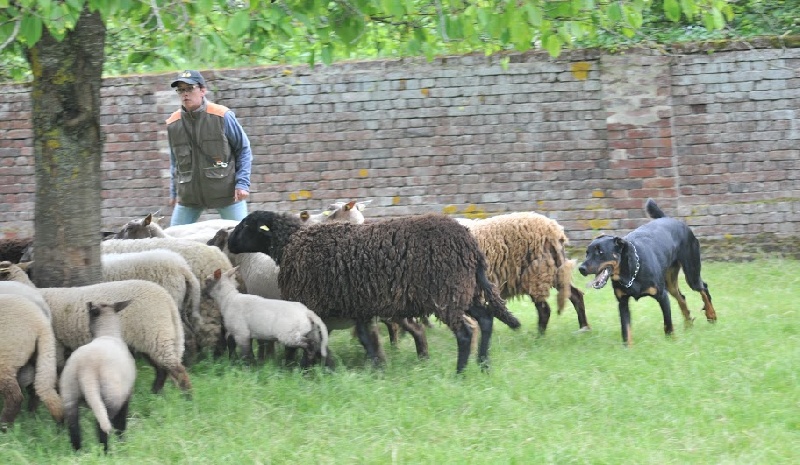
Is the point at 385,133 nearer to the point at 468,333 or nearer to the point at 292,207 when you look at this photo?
the point at 292,207

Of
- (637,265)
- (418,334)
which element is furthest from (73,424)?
(637,265)

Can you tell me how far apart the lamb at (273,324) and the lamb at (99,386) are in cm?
149

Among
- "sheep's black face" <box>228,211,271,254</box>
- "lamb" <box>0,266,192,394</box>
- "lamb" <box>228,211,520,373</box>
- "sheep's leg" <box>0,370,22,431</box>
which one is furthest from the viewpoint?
"sheep's black face" <box>228,211,271,254</box>

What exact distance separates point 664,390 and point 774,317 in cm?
288

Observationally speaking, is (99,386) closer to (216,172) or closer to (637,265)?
(216,172)

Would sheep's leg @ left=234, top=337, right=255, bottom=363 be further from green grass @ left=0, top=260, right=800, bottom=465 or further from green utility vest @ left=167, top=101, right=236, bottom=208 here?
green utility vest @ left=167, top=101, right=236, bottom=208

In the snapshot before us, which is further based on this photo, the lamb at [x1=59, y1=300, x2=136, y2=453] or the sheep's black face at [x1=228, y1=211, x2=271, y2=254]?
the sheep's black face at [x1=228, y1=211, x2=271, y2=254]

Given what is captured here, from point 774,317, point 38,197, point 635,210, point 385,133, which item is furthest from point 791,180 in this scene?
point 38,197

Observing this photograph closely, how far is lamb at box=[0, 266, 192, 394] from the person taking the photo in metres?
6.43

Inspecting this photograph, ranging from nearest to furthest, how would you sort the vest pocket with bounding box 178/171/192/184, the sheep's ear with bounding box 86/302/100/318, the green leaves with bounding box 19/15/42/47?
the green leaves with bounding box 19/15/42/47
the sheep's ear with bounding box 86/302/100/318
the vest pocket with bounding box 178/171/192/184

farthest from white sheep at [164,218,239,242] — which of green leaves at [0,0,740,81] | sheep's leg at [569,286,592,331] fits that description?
sheep's leg at [569,286,592,331]

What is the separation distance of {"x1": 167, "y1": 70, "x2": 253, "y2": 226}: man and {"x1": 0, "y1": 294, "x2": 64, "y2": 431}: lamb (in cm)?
350

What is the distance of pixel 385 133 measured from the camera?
1234cm

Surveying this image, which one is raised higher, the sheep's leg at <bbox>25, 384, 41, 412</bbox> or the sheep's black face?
the sheep's black face
